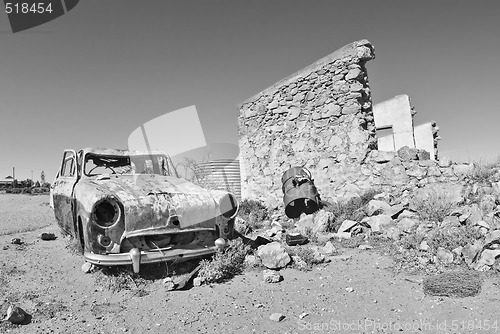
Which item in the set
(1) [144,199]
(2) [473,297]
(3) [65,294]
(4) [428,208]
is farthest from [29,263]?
(4) [428,208]

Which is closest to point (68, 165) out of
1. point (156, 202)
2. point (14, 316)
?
point (156, 202)

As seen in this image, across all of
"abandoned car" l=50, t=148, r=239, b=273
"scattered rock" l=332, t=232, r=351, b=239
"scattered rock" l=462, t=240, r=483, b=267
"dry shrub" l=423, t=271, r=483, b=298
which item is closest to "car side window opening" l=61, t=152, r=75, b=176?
"abandoned car" l=50, t=148, r=239, b=273

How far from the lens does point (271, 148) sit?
8438mm

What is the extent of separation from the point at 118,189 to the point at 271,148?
200 inches

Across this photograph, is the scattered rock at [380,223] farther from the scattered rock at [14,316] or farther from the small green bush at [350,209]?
the scattered rock at [14,316]

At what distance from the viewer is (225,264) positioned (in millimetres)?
3830

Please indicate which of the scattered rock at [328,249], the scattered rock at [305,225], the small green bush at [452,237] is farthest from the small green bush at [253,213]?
the small green bush at [452,237]

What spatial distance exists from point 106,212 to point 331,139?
5214mm

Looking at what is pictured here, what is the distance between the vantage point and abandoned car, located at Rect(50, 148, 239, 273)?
3510 millimetres

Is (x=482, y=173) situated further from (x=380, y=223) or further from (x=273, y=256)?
(x=273, y=256)

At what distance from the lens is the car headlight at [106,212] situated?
354cm

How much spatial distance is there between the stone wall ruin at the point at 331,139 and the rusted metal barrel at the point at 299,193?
1.51 ft

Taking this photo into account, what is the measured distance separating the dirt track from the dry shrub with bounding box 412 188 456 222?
152 centimetres

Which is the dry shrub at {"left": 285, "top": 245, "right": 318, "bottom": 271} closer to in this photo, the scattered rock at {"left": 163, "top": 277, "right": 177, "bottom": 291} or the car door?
the scattered rock at {"left": 163, "top": 277, "right": 177, "bottom": 291}
